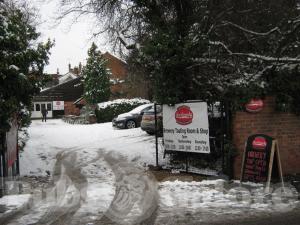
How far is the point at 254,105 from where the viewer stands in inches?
366

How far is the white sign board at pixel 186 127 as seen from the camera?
9805mm

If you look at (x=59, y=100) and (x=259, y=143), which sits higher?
(x=59, y=100)

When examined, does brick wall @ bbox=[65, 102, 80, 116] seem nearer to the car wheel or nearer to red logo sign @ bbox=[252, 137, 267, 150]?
the car wheel

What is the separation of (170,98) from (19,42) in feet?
12.6

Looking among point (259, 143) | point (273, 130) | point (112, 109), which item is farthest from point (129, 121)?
point (259, 143)

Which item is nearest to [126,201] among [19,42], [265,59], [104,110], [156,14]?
[19,42]

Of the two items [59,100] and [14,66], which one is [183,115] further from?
[59,100]

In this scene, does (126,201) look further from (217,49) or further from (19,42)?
(217,49)

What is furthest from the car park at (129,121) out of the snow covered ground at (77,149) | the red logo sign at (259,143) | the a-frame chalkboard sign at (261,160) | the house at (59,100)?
the house at (59,100)

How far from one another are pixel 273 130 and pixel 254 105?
0.81m

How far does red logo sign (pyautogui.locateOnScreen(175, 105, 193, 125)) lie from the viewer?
10.1m

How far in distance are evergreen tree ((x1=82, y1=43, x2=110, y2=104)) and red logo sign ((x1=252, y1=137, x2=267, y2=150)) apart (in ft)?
105

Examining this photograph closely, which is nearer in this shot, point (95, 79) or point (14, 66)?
point (14, 66)

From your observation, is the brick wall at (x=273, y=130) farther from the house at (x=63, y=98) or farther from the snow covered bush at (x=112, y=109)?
the house at (x=63, y=98)
